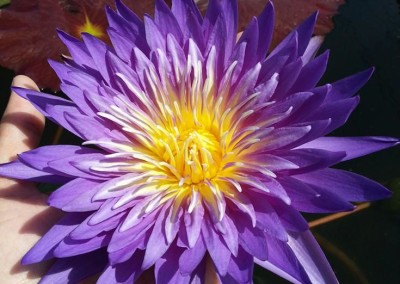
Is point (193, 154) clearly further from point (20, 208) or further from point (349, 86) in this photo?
point (20, 208)

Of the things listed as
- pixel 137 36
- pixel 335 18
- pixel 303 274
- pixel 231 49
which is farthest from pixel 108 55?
pixel 335 18

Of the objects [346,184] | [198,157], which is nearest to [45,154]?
[198,157]

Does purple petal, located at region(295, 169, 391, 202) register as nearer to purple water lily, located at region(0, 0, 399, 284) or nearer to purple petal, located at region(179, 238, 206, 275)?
purple water lily, located at region(0, 0, 399, 284)

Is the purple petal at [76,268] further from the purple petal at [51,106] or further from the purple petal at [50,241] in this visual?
the purple petal at [51,106]

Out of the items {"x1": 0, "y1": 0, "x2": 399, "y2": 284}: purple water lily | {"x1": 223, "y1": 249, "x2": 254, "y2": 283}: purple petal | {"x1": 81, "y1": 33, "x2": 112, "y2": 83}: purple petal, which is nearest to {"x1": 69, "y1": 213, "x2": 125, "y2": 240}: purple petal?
{"x1": 0, "y1": 0, "x2": 399, "y2": 284}: purple water lily

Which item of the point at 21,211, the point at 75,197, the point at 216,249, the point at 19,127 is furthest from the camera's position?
the point at 19,127

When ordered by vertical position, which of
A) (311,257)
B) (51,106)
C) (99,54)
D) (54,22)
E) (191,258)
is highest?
(54,22)

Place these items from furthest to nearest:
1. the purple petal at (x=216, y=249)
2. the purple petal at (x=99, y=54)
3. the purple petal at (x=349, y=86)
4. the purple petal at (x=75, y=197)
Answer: the purple petal at (x=99, y=54), the purple petal at (x=349, y=86), the purple petal at (x=75, y=197), the purple petal at (x=216, y=249)

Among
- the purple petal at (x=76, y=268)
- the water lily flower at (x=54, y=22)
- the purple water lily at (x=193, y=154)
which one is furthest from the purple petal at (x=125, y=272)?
the water lily flower at (x=54, y=22)
